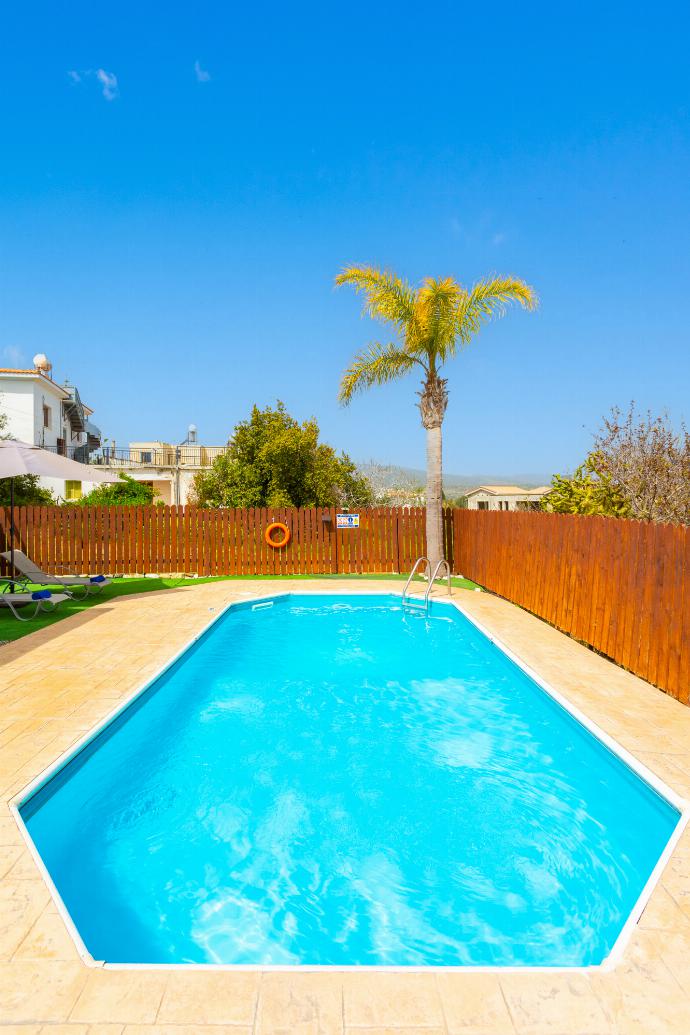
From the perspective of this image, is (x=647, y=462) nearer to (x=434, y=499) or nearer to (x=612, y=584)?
(x=434, y=499)

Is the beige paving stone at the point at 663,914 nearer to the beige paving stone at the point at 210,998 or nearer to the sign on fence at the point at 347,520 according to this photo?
the beige paving stone at the point at 210,998

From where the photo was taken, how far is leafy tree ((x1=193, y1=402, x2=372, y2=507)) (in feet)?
85.7

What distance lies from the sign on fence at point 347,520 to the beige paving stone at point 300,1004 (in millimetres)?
12585

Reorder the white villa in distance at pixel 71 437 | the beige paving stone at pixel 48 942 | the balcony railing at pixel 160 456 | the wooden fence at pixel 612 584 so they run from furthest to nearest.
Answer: the balcony railing at pixel 160 456
the white villa in distance at pixel 71 437
the wooden fence at pixel 612 584
the beige paving stone at pixel 48 942

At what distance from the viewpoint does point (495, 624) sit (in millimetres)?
8820

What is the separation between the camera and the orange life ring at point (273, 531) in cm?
1480

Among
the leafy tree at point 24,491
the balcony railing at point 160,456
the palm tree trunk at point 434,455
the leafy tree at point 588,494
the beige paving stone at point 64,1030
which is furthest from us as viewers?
the balcony railing at point 160,456

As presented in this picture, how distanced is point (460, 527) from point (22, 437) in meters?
25.7

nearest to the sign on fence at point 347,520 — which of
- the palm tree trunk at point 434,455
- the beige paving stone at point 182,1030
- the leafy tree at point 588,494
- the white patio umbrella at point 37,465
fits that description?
the palm tree trunk at point 434,455

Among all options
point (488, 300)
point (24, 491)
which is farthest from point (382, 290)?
point (24, 491)

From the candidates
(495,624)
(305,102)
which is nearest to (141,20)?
(305,102)

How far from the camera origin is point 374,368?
46.9ft

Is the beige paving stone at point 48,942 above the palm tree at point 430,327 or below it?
below

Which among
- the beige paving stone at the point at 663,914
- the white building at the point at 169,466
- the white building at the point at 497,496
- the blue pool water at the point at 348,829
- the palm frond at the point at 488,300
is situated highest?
the palm frond at the point at 488,300
